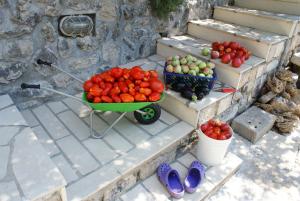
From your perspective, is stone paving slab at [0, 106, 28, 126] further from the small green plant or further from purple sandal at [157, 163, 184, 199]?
the small green plant

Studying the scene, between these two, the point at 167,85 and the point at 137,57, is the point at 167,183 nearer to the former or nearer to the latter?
the point at 167,85

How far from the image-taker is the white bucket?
2877mm

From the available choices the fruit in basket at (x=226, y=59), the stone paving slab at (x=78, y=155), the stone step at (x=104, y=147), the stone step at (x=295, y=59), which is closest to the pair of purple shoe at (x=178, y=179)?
the stone step at (x=104, y=147)

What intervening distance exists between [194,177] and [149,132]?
686 millimetres

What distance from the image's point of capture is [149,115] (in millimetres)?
3111

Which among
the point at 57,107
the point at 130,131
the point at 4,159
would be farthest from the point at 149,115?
the point at 4,159

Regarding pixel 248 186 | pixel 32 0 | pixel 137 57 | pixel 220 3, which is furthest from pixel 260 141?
pixel 32 0

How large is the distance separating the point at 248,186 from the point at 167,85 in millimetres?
1540

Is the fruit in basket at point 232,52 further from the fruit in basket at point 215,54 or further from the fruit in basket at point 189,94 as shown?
the fruit in basket at point 189,94

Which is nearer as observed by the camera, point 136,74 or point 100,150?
point 100,150

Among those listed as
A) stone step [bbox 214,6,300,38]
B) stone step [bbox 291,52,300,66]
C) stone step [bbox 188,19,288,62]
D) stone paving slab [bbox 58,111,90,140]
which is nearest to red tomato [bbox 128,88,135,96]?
stone paving slab [bbox 58,111,90,140]

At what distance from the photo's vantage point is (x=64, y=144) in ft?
9.10

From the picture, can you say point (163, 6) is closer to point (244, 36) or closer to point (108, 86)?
point (244, 36)

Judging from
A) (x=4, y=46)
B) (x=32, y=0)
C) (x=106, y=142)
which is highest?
(x=32, y=0)
